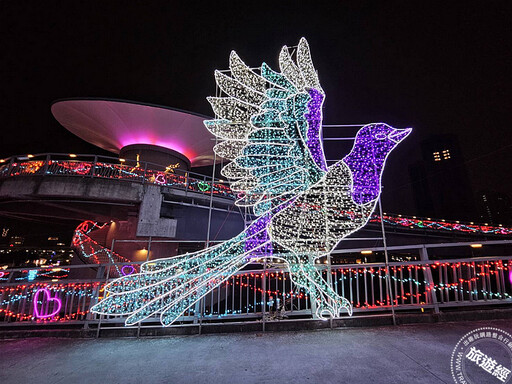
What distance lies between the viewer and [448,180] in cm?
6612

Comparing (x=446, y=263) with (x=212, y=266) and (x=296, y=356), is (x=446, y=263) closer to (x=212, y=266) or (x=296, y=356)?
(x=296, y=356)

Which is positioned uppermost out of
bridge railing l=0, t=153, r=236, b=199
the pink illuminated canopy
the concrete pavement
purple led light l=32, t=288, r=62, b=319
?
the pink illuminated canopy

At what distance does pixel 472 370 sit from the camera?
311 cm

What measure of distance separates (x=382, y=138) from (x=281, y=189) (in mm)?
2212

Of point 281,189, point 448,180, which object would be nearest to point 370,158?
point 281,189

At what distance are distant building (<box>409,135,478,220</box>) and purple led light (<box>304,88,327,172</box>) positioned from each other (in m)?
64.6

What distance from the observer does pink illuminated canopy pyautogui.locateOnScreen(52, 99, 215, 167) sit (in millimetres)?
17266

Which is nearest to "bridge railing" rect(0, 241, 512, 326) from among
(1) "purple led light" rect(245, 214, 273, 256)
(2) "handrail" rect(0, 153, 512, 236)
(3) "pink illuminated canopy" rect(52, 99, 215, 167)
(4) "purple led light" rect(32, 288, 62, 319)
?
(4) "purple led light" rect(32, 288, 62, 319)

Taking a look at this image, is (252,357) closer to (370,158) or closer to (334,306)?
(334,306)

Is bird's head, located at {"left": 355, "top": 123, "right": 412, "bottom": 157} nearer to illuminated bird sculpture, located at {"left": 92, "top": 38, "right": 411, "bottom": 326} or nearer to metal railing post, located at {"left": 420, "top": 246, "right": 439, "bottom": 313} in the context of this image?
illuminated bird sculpture, located at {"left": 92, "top": 38, "right": 411, "bottom": 326}

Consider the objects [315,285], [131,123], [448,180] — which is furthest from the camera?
[448,180]

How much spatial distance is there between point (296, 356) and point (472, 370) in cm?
218

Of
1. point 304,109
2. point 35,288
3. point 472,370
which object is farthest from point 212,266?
point 35,288

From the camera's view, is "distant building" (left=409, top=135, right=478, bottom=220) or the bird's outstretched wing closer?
the bird's outstretched wing
